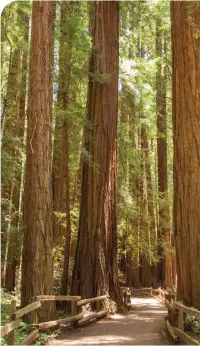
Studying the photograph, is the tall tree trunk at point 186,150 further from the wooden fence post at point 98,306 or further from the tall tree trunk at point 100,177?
the tall tree trunk at point 100,177

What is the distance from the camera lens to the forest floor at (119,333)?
8852 mm

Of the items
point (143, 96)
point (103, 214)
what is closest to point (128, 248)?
point (143, 96)

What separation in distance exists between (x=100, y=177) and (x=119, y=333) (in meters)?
5.07

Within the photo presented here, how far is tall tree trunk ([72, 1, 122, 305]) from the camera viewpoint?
1303 cm

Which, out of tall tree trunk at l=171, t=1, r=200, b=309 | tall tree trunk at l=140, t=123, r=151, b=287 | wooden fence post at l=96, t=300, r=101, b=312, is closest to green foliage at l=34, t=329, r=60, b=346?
tall tree trunk at l=171, t=1, r=200, b=309

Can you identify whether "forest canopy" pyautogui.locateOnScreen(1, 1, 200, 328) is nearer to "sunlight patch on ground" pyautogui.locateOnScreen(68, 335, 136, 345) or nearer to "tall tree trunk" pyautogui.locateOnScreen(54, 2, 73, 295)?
"tall tree trunk" pyautogui.locateOnScreen(54, 2, 73, 295)

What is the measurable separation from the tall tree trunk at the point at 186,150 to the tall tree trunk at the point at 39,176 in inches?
114

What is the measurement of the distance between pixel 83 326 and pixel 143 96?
1277 centimetres

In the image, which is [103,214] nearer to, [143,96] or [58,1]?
[58,1]

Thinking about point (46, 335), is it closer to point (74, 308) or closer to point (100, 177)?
point (74, 308)

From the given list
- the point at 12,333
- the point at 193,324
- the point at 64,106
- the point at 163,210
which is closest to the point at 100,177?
the point at 64,106

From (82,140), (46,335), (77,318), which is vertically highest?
(82,140)

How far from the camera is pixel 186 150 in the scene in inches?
400

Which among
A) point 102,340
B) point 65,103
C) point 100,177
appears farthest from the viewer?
point 65,103
